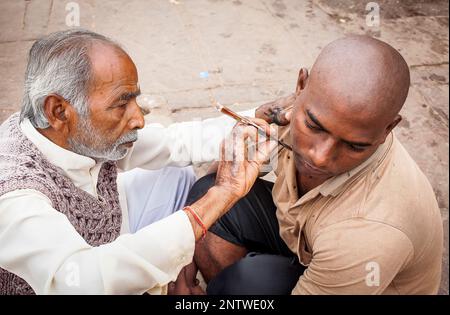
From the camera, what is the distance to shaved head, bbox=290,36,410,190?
1438 millimetres

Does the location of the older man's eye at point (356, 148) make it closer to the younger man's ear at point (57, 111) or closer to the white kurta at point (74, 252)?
the white kurta at point (74, 252)

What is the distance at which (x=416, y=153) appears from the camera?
128 inches

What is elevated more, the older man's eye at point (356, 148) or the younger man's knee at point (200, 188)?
the older man's eye at point (356, 148)

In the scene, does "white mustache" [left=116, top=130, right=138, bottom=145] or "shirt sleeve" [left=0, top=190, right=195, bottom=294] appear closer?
"shirt sleeve" [left=0, top=190, right=195, bottom=294]

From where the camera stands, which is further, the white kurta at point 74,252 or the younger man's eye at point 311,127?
the younger man's eye at point 311,127

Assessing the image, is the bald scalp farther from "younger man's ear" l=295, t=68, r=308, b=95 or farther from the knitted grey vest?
the knitted grey vest

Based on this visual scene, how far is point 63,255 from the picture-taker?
1.42 m

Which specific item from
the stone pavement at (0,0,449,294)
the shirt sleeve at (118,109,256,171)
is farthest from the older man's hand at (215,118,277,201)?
the stone pavement at (0,0,449,294)

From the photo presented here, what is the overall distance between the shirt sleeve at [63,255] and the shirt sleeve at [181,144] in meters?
0.77

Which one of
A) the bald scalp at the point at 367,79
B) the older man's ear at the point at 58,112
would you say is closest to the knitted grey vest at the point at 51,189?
the older man's ear at the point at 58,112

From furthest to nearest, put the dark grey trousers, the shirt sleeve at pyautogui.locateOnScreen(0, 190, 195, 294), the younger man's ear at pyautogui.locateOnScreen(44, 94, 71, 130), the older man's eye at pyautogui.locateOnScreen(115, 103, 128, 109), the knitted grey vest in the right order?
1. the dark grey trousers
2. the older man's eye at pyautogui.locateOnScreen(115, 103, 128, 109)
3. the younger man's ear at pyautogui.locateOnScreen(44, 94, 71, 130)
4. the knitted grey vest
5. the shirt sleeve at pyautogui.locateOnScreen(0, 190, 195, 294)

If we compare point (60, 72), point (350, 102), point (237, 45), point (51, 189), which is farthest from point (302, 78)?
point (237, 45)

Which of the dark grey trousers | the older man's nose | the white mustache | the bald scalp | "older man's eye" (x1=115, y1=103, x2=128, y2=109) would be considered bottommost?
the dark grey trousers

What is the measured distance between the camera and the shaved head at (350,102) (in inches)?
56.6
